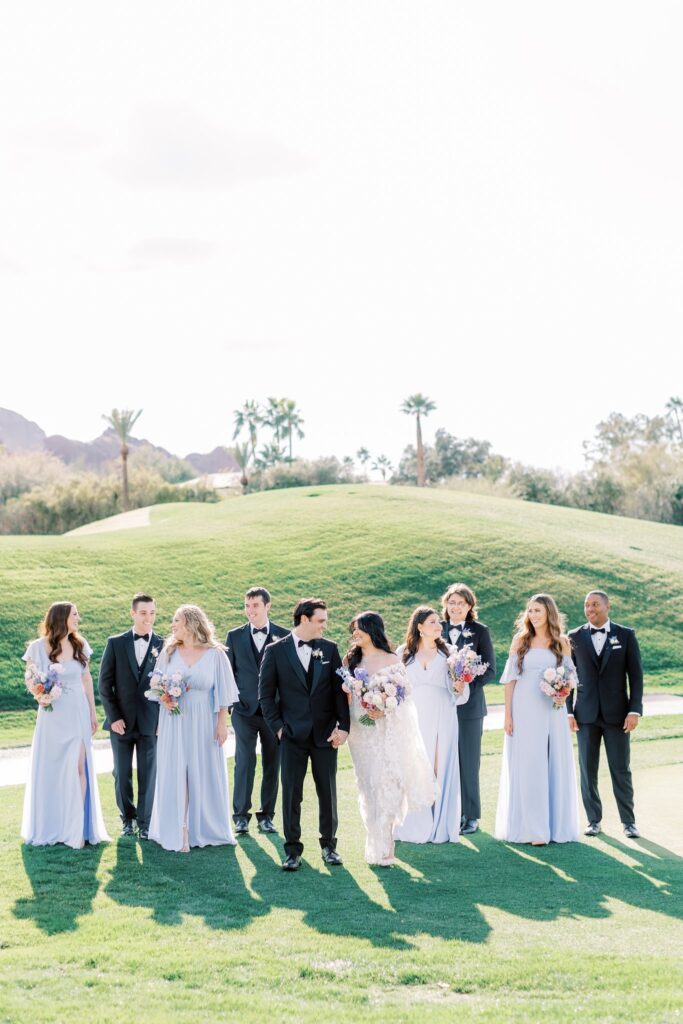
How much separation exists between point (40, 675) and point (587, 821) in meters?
6.24

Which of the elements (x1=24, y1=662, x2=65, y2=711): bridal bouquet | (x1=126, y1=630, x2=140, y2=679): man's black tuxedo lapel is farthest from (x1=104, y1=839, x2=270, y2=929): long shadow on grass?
(x1=126, y1=630, x2=140, y2=679): man's black tuxedo lapel

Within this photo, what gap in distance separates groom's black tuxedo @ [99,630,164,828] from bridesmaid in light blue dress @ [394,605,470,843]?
2710 mm

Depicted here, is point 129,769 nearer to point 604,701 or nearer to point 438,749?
point 438,749

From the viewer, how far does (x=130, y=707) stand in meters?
11.6

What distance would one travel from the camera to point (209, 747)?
10859 mm

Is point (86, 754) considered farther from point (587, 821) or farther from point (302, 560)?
point (302, 560)

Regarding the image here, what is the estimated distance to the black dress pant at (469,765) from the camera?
38.9 feet

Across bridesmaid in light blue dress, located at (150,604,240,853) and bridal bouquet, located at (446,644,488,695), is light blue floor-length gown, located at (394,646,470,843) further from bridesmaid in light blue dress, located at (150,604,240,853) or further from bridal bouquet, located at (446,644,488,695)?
bridesmaid in light blue dress, located at (150,604,240,853)

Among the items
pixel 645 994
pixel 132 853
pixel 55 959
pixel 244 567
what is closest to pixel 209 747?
pixel 132 853

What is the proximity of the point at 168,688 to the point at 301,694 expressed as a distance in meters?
1.37

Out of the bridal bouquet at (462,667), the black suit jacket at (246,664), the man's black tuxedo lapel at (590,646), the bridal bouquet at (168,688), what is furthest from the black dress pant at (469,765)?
the bridal bouquet at (168,688)

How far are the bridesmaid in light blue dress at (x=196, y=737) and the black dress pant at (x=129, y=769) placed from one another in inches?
29.0

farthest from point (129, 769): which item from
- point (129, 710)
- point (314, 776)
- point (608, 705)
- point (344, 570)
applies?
point (344, 570)

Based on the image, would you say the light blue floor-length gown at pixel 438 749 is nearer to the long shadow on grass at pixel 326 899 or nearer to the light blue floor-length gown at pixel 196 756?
the long shadow on grass at pixel 326 899
